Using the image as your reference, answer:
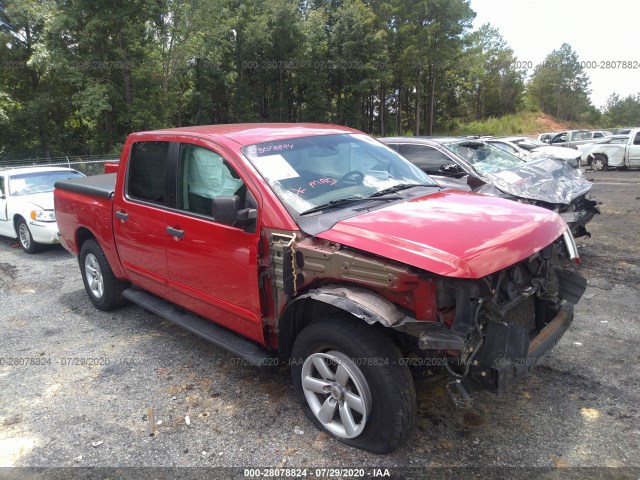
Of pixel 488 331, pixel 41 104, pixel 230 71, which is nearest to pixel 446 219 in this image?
pixel 488 331

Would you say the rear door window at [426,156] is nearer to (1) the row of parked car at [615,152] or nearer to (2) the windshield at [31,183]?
(2) the windshield at [31,183]

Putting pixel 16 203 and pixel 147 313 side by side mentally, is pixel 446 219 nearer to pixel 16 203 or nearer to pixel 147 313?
pixel 147 313

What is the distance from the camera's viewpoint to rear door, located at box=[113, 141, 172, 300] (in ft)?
13.0

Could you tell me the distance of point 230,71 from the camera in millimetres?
34000

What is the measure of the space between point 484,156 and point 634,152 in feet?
46.6

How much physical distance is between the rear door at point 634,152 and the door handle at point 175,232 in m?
20.1

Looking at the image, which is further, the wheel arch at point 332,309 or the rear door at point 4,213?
the rear door at point 4,213

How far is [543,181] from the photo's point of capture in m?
6.94

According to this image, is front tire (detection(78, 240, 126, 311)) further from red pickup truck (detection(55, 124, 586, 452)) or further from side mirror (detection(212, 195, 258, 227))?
side mirror (detection(212, 195, 258, 227))

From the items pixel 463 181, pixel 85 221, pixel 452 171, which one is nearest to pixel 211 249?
pixel 85 221

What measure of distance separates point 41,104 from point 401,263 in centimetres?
3019

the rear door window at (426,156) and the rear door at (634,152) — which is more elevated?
the rear door window at (426,156)

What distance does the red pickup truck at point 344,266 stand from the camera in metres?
2.50

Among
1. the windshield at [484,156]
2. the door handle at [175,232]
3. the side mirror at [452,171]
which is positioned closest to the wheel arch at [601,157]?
the windshield at [484,156]
